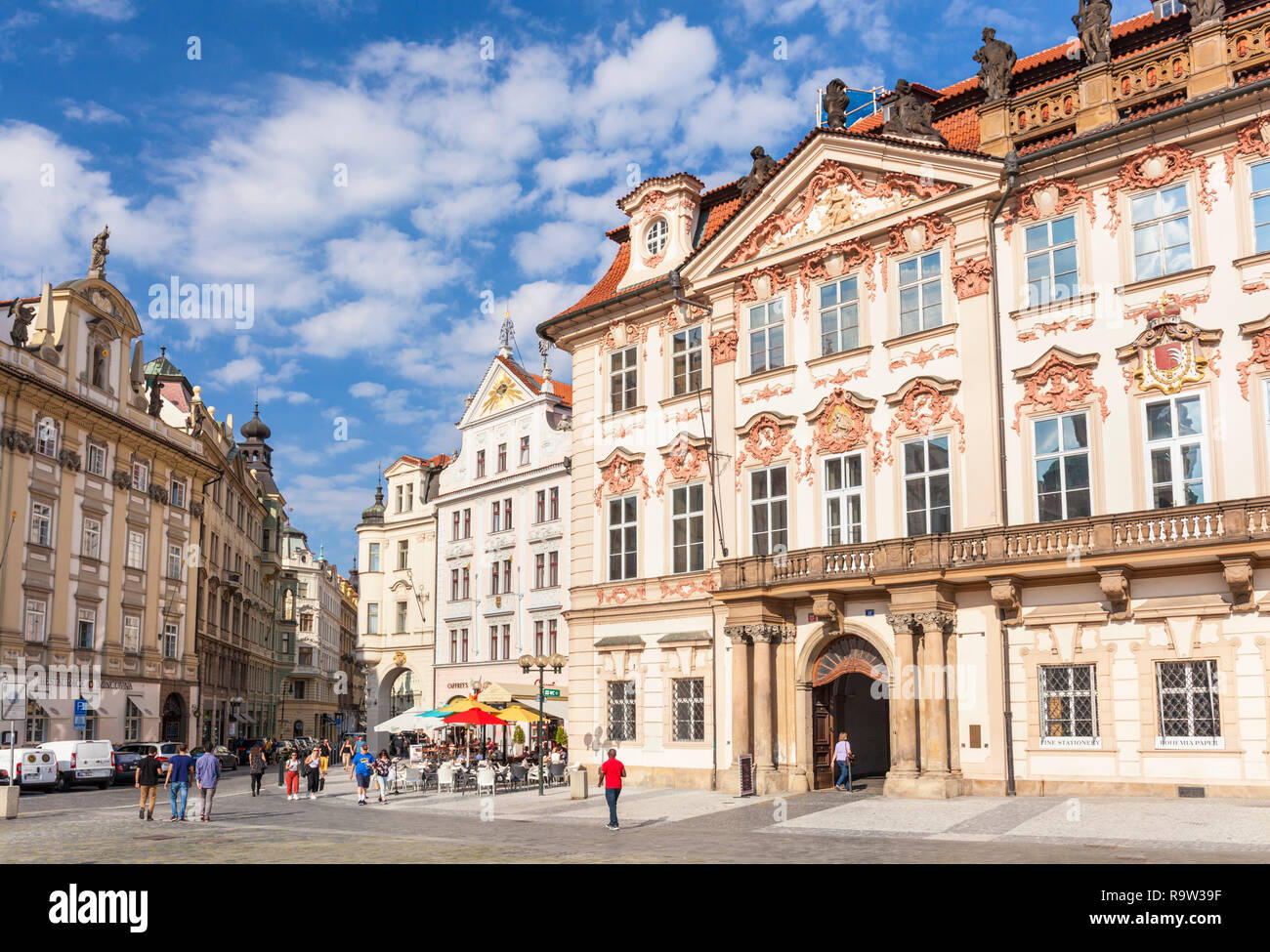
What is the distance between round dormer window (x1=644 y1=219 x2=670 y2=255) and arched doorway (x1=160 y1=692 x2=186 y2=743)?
36191 mm

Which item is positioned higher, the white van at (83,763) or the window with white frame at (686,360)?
the window with white frame at (686,360)

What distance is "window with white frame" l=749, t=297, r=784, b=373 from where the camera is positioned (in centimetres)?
3238

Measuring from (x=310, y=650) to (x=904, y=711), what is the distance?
9670 centimetres

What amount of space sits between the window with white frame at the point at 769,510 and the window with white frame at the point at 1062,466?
6.78 meters

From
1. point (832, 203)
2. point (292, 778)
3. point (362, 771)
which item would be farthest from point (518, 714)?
point (832, 203)

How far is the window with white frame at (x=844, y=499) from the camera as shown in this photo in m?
30.0

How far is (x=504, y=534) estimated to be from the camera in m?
56.6

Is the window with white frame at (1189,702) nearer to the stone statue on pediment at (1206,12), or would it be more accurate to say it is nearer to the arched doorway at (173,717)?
the stone statue on pediment at (1206,12)

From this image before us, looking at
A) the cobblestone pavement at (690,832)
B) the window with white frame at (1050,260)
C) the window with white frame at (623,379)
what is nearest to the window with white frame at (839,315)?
the window with white frame at (1050,260)

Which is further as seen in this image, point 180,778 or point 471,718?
point 471,718

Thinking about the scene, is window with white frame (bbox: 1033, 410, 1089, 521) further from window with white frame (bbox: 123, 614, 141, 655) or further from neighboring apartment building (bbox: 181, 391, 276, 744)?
neighboring apartment building (bbox: 181, 391, 276, 744)

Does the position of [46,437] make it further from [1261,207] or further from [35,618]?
[1261,207]

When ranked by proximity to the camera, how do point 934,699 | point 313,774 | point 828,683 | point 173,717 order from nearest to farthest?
point 934,699
point 828,683
point 313,774
point 173,717
